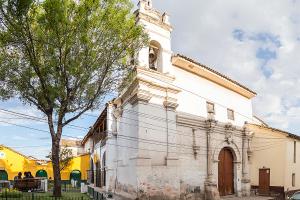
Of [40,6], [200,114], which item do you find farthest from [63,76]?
[200,114]

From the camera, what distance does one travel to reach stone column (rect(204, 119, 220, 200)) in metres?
20.6

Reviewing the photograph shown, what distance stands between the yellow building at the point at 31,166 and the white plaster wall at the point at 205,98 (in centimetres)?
2200

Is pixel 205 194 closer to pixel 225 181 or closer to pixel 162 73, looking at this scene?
pixel 225 181

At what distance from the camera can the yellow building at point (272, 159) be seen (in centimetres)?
2458

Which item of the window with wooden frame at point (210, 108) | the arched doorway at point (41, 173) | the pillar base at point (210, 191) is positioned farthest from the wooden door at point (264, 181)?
the arched doorway at point (41, 173)

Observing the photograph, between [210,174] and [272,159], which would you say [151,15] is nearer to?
[210,174]

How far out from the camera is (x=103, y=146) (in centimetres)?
2820

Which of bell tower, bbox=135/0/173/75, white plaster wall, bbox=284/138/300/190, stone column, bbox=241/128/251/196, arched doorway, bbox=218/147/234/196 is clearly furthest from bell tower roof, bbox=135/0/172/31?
white plaster wall, bbox=284/138/300/190

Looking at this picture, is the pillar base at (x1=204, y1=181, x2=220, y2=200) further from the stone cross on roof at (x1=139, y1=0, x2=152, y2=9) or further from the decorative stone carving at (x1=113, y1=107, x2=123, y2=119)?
the stone cross on roof at (x1=139, y1=0, x2=152, y2=9)

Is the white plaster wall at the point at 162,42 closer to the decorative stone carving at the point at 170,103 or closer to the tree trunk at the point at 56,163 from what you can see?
the decorative stone carving at the point at 170,103

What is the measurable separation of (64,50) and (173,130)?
7.61 metres

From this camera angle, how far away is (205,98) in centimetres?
2208

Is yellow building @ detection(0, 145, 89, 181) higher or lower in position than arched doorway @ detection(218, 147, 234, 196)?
lower

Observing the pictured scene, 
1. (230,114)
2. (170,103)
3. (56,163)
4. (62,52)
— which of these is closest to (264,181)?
(230,114)
